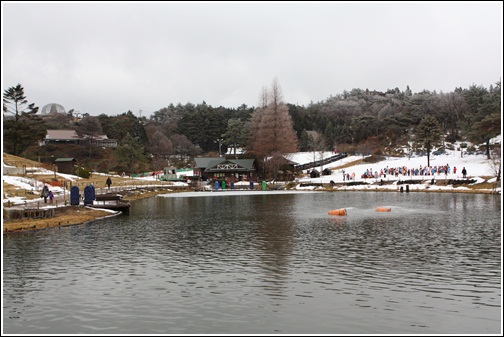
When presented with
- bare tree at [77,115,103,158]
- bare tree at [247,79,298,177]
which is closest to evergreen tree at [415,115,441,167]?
bare tree at [247,79,298,177]

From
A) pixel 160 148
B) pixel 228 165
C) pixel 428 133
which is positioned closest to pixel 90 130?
pixel 160 148

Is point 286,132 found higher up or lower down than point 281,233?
higher up

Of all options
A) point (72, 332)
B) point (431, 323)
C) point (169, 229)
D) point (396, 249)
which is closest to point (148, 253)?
point (169, 229)

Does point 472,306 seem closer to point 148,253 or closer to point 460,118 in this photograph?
point 148,253

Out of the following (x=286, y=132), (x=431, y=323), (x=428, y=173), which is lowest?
(x=431, y=323)

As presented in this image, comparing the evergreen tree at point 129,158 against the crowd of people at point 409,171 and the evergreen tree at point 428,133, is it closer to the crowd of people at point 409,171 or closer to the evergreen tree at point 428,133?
the crowd of people at point 409,171

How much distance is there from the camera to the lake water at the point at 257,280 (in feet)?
43.9

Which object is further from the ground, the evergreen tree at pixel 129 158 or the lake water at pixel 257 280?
the evergreen tree at pixel 129 158

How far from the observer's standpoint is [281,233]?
29.4m

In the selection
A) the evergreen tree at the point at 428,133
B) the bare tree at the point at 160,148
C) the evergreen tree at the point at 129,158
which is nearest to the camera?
the evergreen tree at the point at 428,133

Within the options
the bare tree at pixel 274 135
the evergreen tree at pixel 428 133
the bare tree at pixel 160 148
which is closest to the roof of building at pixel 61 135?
the bare tree at pixel 160 148

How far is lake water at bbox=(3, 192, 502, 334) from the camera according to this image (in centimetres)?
1338

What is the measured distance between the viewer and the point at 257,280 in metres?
17.9

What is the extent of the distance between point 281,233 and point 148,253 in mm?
9103
